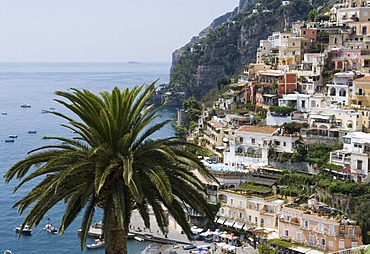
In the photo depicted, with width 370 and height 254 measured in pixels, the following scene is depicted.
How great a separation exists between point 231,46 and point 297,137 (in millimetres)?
67516

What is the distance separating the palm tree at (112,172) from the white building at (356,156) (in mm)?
28642

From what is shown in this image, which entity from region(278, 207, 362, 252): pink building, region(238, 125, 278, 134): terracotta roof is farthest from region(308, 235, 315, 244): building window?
region(238, 125, 278, 134): terracotta roof

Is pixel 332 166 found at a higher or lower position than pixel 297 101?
lower

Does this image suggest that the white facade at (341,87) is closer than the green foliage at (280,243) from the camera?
No

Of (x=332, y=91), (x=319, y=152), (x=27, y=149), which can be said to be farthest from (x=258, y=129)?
(x=27, y=149)

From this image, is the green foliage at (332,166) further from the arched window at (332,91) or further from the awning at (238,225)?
the arched window at (332,91)

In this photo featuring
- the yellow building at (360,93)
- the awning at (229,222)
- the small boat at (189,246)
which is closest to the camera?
the small boat at (189,246)

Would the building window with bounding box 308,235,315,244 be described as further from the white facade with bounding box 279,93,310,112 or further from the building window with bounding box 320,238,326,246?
the white facade with bounding box 279,93,310,112

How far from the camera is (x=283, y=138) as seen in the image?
42812mm

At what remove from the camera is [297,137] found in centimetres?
4259

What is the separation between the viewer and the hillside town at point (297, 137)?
1378 inches

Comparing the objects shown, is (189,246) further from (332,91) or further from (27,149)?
(27,149)

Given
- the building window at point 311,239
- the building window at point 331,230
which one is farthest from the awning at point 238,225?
the building window at point 331,230

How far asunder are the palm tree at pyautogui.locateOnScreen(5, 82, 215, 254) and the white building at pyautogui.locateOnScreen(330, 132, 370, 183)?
28.6 meters
